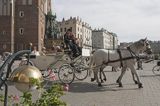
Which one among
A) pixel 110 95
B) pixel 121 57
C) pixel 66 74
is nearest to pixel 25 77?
pixel 110 95

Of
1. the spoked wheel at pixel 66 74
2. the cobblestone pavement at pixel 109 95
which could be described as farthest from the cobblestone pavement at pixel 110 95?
the spoked wheel at pixel 66 74

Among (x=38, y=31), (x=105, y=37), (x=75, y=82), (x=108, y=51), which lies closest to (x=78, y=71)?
(x=75, y=82)

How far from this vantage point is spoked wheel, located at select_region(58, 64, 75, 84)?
14.5 meters

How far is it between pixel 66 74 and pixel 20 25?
51.1m

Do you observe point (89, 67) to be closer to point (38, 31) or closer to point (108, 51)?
point (108, 51)

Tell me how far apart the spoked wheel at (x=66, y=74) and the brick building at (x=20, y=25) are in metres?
48.5

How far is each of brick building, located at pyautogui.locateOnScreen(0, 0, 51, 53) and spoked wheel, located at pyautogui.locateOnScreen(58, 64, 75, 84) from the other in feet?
159

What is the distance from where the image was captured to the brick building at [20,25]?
62688mm

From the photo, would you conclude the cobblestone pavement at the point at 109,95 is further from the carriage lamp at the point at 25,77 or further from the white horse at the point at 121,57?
the carriage lamp at the point at 25,77

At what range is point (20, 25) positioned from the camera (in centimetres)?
6456

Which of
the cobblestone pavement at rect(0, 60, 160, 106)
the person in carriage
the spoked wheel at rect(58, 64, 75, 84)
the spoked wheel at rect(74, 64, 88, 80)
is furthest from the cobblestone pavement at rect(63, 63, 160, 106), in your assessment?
the person in carriage

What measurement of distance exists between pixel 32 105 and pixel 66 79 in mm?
9536

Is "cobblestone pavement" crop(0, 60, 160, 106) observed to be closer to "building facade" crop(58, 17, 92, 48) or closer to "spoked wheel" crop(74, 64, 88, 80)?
"spoked wheel" crop(74, 64, 88, 80)

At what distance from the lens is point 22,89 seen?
14.8 ft
